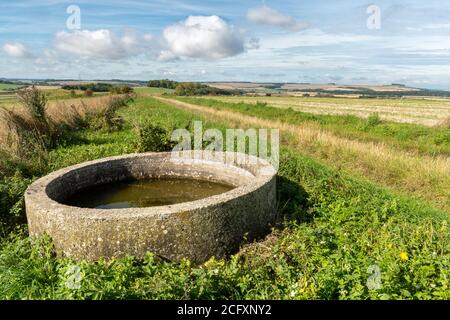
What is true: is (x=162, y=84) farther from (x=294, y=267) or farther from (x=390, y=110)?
(x=294, y=267)

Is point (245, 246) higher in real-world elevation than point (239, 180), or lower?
lower

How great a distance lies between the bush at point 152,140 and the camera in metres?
7.71

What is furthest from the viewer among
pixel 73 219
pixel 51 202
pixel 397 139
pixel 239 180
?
pixel 397 139

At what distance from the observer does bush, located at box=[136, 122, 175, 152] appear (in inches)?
304

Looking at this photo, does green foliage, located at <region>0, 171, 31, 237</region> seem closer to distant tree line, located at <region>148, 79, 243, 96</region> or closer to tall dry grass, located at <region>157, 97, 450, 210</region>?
tall dry grass, located at <region>157, 97, 450, 210</region>

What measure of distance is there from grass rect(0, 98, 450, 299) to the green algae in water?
103 centimetres

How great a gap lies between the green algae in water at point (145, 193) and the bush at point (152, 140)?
1582 mm

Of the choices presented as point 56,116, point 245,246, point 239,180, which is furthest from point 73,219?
point 56,116

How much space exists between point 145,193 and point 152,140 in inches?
87.4

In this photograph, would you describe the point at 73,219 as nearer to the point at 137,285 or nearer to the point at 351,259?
the point at 137,285

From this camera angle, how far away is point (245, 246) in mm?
4215
